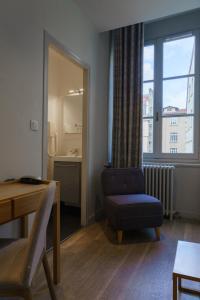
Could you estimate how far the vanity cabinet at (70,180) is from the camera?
11.2 feet

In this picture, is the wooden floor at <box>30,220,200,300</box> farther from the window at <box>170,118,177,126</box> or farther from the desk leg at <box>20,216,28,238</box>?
the window at <box>170,118,177,126</box>

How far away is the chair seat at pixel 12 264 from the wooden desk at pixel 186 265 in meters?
0.87

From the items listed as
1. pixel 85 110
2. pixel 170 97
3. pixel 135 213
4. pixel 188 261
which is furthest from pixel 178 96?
pixel 188 261

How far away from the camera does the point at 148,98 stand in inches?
139

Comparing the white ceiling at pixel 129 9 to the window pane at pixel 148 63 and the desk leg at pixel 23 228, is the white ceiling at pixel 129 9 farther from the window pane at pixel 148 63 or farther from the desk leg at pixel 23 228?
the desk leg at pixel 23 228

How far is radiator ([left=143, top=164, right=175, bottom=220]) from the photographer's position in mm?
3162

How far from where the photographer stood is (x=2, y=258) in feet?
3.83

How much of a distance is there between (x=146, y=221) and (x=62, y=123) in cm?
246

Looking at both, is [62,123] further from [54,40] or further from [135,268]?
[135,268]

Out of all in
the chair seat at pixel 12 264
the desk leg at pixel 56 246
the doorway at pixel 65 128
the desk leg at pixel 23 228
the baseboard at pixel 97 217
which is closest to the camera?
the chair seat at pixel 12 264

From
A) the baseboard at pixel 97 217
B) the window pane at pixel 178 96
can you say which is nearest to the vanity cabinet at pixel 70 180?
the baseboard at pixel 97 217

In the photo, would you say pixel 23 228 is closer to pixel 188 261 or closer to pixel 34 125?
pixel 34 125

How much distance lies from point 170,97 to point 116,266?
2.60 metres

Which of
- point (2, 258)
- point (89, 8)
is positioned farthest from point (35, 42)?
point (2, 258)
